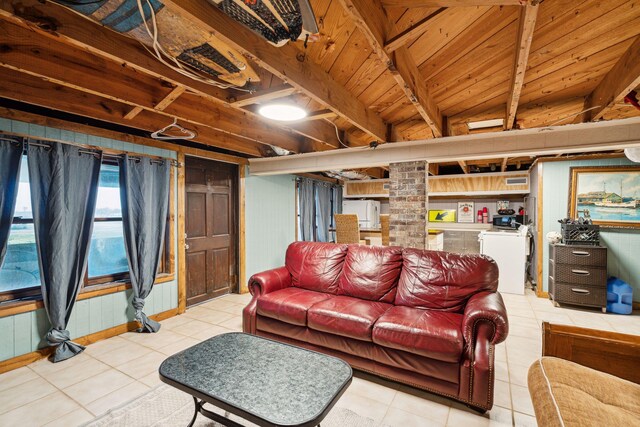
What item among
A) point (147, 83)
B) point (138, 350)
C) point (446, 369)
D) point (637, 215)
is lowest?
point (138, 350)

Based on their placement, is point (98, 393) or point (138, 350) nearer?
point (98, 393)

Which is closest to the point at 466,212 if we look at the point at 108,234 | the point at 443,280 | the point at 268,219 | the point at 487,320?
the point at 268,219

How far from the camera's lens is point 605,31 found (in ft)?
5.82

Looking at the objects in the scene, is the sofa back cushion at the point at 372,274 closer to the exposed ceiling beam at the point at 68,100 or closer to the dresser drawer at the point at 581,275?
the exposed ceiling beam at the point at 68,100

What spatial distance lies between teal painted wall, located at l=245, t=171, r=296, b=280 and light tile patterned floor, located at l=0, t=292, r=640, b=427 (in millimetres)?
1775

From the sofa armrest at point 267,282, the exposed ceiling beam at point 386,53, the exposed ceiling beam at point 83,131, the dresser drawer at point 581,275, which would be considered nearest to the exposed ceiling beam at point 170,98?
the exposed ceiling beam at point 83,131

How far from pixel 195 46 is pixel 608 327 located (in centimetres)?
490

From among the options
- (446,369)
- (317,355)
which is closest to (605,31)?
(446,369)

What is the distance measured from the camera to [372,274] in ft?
9.57

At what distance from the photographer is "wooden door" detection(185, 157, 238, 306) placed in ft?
13.7

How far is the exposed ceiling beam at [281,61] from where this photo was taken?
1283mm

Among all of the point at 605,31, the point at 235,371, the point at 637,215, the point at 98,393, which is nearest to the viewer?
A: the point at 235,371

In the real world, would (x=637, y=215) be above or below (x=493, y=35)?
below

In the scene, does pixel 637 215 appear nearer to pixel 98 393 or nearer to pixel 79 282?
pixel 98 393
